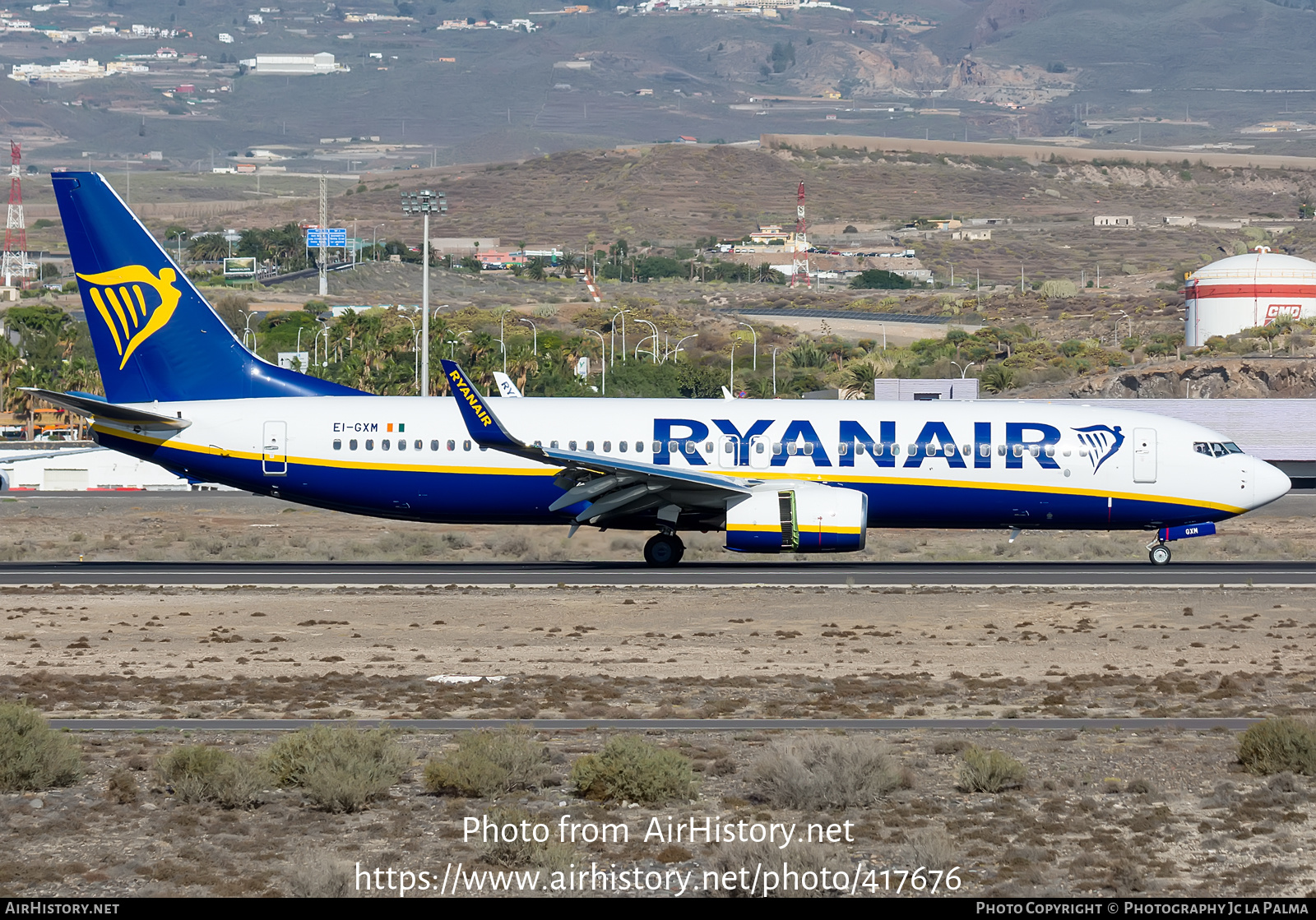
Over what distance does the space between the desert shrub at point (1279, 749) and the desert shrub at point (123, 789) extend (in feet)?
37.9

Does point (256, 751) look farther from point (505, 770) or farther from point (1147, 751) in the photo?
point (1147, 751)

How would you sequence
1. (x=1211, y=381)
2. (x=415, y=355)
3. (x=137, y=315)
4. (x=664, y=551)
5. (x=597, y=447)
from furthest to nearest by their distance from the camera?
(x=415, y=355) < (x=1211, y=381) < (x=137, y=315) < (x=664, y=551) < (x=597, y=447)

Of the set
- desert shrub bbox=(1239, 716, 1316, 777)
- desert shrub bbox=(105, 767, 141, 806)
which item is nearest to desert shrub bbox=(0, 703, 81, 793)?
desert shrub bbox=(105, 767, 141, 806)

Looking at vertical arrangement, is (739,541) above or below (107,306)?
below

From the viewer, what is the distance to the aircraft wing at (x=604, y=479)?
36156mm

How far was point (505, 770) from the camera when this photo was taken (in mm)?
16969

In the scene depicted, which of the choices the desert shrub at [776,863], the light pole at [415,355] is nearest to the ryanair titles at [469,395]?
the desert shrub at [776,863]

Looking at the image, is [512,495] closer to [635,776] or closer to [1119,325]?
[635,776]

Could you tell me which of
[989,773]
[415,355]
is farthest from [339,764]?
[415,355]

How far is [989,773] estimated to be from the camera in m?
16.9

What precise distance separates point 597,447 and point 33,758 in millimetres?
22936

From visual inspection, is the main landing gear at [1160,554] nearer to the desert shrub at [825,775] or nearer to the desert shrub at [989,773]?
the desert shrub at [989,773]
